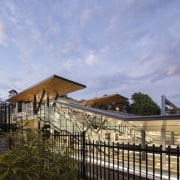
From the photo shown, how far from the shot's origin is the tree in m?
55.1

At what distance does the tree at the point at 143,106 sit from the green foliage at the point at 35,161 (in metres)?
47.5

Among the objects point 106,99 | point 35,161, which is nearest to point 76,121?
point 106,99

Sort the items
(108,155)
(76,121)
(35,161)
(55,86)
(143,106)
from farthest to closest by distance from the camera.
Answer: (143,106) < (55,86) < (76,121) < (108,155) < (35,161)

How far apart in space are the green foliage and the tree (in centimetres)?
4752

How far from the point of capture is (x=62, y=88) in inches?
1180

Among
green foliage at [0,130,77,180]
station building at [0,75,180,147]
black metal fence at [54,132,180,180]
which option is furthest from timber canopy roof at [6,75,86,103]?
green foliage at [0,130,77,180]

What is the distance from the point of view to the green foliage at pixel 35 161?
5398 millimetres

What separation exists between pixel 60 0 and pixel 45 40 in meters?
15.8

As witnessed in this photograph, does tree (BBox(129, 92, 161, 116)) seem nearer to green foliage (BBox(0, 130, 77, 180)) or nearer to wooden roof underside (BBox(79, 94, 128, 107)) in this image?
wooden roof underside (BBox(79, 94, 128, 107))

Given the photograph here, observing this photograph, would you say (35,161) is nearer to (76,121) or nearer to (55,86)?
(76,121)

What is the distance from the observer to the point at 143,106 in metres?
56.3

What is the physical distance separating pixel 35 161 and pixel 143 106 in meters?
51.7

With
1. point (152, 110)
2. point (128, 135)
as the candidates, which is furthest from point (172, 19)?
point (152, 110)

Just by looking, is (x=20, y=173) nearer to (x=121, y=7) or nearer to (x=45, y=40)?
(x=121, y=7)
